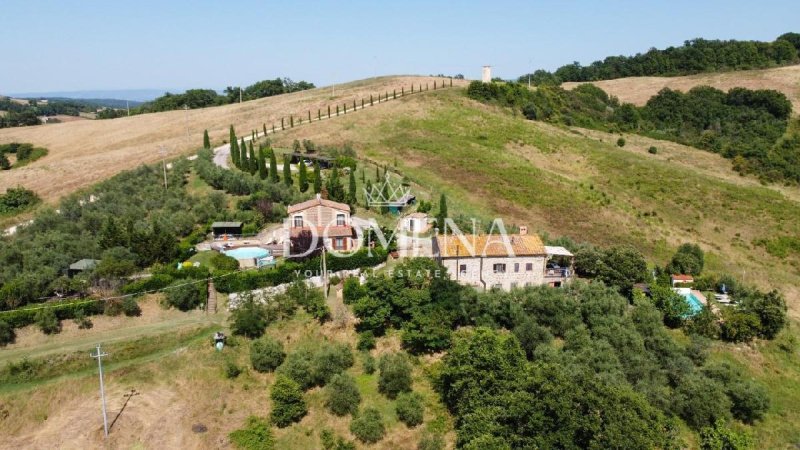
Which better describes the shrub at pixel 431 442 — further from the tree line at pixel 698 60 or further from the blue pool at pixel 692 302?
the tree line at pixel 698 60

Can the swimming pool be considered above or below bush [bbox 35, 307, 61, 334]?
above

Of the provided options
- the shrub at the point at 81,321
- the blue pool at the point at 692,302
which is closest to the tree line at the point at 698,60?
the blue pool at the point at 692,302

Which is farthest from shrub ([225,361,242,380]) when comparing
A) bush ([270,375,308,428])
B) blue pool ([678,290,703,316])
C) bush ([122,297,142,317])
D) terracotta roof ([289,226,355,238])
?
blue pool ([678,290,703,316])

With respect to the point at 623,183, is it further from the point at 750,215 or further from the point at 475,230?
the point at 475,230

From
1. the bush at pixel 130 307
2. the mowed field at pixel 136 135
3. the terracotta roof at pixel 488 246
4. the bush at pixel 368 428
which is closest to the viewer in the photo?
the bush at pixel 368 428

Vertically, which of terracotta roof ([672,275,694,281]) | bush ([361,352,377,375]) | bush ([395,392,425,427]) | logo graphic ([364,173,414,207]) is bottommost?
bush ([395,392,425,427])

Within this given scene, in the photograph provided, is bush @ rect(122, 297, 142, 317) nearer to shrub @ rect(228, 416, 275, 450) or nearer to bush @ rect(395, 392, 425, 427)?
A: shrub @ rect(228, 416, 275, 450)

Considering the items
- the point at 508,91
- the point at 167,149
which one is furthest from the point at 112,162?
the point at 508,91
